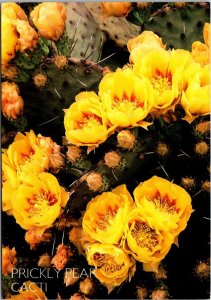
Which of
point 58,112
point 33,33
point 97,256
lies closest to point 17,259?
point 97,256

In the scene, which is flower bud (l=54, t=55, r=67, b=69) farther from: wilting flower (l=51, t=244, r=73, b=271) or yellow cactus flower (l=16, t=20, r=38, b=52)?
wilting flower (l=51, t=244, r=73, b=271)

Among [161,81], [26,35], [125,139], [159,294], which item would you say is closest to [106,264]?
[159,294]

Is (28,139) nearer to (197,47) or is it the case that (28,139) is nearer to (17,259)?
(17,259)

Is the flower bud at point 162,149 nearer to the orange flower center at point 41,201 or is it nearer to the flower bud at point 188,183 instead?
the flower bud at point 188,183

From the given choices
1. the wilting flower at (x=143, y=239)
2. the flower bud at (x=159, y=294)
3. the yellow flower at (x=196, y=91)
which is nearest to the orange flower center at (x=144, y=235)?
the wilting flower at (x=143, y=239)

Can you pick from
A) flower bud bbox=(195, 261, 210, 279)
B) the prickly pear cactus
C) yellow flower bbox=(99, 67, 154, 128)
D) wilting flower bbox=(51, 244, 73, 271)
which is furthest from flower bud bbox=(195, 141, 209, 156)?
wilting flower bbox=(51, 244, 73, 271)

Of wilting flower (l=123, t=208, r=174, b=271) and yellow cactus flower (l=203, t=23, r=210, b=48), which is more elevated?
yellow cactus flower (l=203, t=23, r=210, b=48)
